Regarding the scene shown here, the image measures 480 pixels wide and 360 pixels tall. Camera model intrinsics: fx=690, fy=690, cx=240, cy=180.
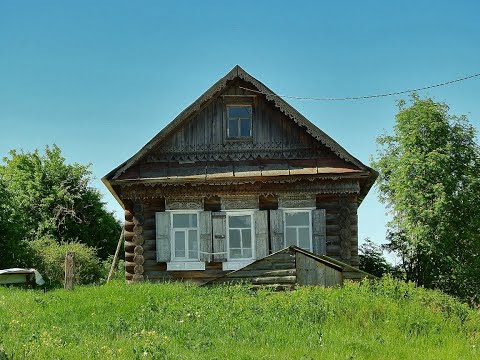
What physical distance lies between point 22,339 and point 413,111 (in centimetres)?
2279

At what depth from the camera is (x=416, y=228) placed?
28.0 metres

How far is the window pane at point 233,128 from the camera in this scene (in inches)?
846

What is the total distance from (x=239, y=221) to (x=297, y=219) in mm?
1752

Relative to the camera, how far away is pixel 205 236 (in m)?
20.6

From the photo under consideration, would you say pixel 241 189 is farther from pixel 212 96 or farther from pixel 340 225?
pixel 340 225

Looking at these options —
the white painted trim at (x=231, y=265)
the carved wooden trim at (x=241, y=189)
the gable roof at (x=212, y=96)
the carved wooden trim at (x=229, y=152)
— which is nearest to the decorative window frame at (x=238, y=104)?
the carved wooden trim at (x=229, y=152)

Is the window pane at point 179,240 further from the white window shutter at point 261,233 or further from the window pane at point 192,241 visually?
the white window shutter at point 261,233

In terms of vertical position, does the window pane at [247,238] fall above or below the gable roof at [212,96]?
below

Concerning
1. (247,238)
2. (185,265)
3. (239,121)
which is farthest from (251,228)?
(239,121)

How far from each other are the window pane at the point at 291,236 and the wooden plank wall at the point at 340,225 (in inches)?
39.3

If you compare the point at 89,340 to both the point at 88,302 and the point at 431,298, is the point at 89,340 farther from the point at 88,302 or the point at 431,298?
the point at 431,298

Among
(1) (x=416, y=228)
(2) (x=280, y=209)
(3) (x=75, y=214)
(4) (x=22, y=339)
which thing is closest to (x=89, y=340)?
(4) (x=22, y=339)

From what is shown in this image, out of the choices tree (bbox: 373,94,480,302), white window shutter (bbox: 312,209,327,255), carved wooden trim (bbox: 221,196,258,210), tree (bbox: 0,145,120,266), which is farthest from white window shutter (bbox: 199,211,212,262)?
tree (bbox: 0,145,120,266)

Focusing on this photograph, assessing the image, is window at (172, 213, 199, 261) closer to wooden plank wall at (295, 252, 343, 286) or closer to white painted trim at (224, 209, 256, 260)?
white painted trim at (224, 209, 256, 260)
